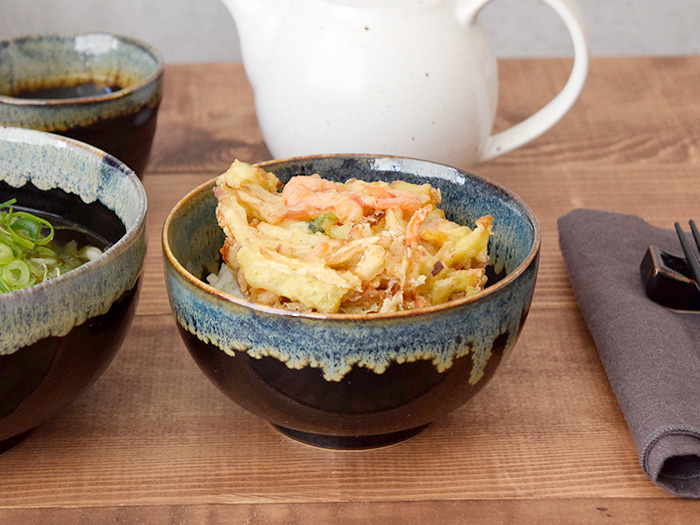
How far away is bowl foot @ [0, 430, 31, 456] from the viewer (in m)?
0.74

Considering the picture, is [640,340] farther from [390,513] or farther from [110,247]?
[110,247]

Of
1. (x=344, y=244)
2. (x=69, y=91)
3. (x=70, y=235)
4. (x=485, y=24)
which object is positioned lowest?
(x=485, y=24)

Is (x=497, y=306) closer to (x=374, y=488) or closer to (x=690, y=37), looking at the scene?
(x=374, y=488)

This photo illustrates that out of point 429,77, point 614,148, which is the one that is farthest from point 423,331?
point 614,148

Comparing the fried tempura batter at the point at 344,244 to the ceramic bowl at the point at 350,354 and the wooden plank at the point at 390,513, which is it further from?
the wooden plank at the point at 390,513

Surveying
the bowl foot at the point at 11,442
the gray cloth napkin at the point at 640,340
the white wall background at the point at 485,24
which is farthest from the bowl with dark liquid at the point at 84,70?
the white wall background at the point at 485,24

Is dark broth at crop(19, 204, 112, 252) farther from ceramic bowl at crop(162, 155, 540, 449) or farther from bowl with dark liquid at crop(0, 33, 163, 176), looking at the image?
bowl with dark liquid at crop(0, 33, 163, 176)

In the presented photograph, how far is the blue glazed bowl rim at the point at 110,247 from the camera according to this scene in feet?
2.06

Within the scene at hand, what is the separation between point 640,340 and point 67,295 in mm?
578

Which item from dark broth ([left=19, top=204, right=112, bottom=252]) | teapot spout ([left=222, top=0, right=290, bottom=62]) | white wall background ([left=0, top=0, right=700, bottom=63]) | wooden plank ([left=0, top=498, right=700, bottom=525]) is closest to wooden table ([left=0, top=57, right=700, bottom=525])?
wooden plank ([left=0, top=498, right=700, bottom=525])

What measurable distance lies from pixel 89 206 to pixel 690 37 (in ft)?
9.29

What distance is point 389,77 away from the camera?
1.10 meters

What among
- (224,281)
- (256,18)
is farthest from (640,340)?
(256,18)

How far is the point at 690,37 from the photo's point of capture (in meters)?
3.07
